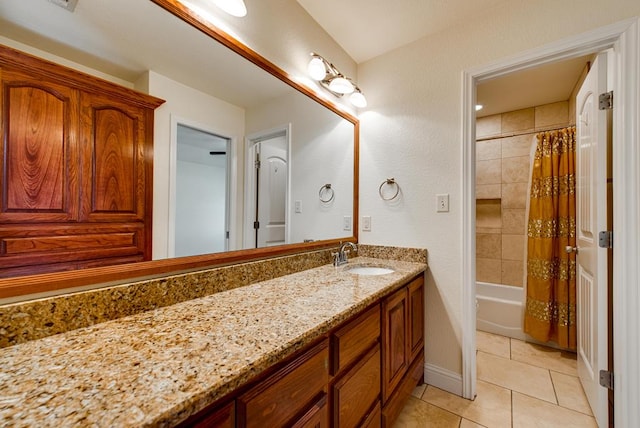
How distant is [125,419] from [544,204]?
304 centimetres

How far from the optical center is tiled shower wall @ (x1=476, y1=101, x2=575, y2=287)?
2.78 m

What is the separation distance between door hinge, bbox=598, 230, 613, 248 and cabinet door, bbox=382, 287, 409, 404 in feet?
3.20

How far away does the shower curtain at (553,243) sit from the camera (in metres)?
2.21

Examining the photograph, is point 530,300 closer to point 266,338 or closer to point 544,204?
point 544,204

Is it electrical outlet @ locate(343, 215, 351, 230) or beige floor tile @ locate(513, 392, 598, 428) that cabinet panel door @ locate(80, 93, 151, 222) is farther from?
beige floor tile @ locate(513, 392, 598, 428)

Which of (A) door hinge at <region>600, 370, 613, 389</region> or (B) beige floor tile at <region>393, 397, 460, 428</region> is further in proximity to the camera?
(B) beige floor tile at <region>393, 397, 460, 428</region>

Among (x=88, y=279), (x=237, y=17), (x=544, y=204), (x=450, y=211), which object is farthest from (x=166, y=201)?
(x=544, y=204)

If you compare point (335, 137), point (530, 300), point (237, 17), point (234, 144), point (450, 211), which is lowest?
point (530, 300)

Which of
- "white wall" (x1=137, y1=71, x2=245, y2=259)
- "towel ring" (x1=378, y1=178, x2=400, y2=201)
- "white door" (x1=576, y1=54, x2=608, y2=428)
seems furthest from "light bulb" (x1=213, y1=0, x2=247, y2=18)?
"white door" (x1=576, y1=54, x2=608, y2=428)

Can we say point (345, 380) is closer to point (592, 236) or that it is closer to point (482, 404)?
point (482, 404)

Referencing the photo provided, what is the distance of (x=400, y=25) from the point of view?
1722 mm

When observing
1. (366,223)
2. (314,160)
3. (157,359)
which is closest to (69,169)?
(157,359)

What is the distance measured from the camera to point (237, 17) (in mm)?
1217

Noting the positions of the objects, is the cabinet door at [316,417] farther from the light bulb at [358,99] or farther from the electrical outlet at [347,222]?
the light bulb at [358,99]
